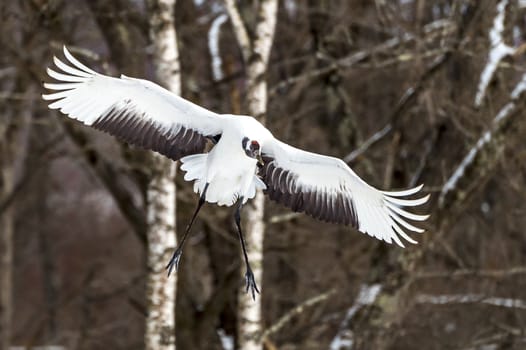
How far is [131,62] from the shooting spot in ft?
38.8

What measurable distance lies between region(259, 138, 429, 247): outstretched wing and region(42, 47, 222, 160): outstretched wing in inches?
20.7

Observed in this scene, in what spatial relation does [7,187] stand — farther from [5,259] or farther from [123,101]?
[123,101]

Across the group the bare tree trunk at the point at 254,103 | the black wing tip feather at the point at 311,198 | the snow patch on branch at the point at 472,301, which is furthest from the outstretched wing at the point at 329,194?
the snow patch on branch at the point at 472,301

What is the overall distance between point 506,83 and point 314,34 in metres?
3.37

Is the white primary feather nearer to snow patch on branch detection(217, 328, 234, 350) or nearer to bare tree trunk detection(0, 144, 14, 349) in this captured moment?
snow patch on branch detection(217, 328, 234, 350)

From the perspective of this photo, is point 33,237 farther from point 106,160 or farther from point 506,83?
point 506,83

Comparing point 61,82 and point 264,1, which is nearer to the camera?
point 61,82

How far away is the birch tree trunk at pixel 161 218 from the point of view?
8.58 meters

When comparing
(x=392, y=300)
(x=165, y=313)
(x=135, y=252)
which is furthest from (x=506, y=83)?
(x=135, y=252)

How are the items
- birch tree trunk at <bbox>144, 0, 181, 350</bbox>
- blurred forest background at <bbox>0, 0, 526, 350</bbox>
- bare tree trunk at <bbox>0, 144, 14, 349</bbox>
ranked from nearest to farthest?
birch tree trunk at <bbox>144, 0, 181, 350</bbox> < blurred forest background at <bbox>0, 0, 526, 350</bbox> < bare tree trunk at <bbox>0, 144, 14, 349</bbox>

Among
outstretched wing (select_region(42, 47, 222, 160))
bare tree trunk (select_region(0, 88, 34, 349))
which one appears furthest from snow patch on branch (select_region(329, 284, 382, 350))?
bare tree trunk (select_region(0, 88, 34, 349))

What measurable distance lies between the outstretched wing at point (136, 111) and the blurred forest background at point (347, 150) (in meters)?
1.34

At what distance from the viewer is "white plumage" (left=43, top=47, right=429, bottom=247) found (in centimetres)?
735

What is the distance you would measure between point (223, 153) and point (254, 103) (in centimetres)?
164
